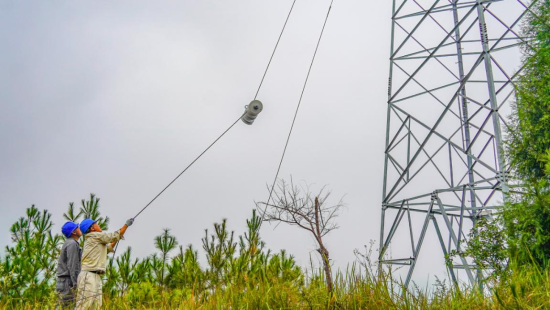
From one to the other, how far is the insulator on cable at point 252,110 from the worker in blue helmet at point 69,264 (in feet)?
9.16

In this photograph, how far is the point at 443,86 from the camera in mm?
11789

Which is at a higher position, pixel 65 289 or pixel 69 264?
pixel 69 264

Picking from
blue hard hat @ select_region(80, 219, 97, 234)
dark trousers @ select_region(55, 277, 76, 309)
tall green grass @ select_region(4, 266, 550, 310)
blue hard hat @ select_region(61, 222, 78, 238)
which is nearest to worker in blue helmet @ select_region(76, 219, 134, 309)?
blue hard hat @ select_region(80, 219, 97, 234)

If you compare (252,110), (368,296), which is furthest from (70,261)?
(368,296)

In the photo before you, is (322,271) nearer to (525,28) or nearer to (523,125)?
(523,125)

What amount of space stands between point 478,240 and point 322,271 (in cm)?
335

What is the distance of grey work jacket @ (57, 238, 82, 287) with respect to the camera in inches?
279

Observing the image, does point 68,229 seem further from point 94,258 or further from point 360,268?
point 360,268

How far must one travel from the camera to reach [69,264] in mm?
7094

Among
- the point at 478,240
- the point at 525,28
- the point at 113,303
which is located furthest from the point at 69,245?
the point at 525,28

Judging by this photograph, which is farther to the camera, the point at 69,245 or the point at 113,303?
the point at 69,245

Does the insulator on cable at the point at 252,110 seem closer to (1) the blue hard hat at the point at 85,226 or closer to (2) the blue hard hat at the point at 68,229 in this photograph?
(1) the blue hard hat at the point at 85,226

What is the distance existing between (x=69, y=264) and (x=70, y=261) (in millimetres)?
43

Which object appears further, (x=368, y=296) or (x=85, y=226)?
(x=85, y=226)
